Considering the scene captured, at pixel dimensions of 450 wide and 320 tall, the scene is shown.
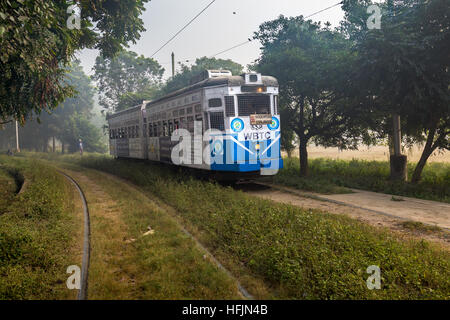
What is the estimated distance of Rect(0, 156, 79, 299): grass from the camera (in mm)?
4750

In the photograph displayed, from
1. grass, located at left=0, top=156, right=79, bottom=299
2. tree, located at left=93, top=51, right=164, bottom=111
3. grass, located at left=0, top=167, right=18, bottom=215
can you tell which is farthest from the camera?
tree, located at left=93, top=51, right=164, bottom=111

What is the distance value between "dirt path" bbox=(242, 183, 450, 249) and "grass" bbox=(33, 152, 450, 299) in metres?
0.83

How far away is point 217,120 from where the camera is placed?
11.6 m

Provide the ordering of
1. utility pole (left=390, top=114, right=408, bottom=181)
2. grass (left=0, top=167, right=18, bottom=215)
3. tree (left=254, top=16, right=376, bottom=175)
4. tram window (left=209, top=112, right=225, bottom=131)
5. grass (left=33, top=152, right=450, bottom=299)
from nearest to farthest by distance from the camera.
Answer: grass (left=33, top=152, right=450, bottom=299) < grass (left=0, top=167, right=18, bottom=215) < tram window (left=209, top=112, right=225, bottom=131) < utility pole (left=390, top=114, right=408, bottom=181) < tree (left=254, top=16, right=376, bottom=175)

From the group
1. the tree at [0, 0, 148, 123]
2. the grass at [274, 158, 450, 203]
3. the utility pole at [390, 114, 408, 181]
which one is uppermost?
the tree at [0, 0, 148, 123]

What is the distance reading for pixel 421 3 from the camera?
39.8 feet

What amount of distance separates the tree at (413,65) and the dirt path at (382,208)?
3723mm

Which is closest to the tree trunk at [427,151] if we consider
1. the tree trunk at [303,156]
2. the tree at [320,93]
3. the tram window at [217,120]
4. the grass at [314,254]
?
the tree at [320,93]

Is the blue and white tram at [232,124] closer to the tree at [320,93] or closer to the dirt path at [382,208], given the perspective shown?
the dirt path at [382,208]

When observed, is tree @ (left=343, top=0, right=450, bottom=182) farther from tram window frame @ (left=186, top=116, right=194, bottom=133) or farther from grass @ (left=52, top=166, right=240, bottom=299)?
grass @ (left=52, top=166, right=240, bottom=299)

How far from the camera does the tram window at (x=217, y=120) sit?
1148 centimetres

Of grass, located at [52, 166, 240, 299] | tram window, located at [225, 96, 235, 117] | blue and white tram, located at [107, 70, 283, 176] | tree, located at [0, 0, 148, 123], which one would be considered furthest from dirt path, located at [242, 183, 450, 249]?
tree, located at [0, 0, 148, 123]

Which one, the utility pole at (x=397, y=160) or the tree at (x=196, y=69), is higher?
the tree at (x=196, y=69)
